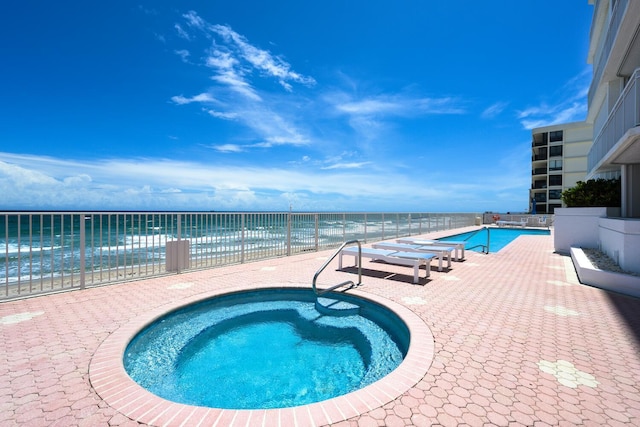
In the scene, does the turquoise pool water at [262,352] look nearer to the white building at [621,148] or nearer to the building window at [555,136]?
the white building at [621,148]

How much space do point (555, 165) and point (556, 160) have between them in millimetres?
677

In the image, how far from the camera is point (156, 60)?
13609 millimetres

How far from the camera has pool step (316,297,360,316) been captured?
179 inches

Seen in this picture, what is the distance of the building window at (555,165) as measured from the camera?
123 feet

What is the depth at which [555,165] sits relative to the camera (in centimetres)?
3772

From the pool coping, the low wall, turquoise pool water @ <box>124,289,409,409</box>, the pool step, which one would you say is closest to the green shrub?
the low wall

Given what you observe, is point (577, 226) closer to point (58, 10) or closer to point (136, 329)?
point (136, 329)

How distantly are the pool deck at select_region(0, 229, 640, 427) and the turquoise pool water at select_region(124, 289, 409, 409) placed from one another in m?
0.32

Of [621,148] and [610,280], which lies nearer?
[610,280]

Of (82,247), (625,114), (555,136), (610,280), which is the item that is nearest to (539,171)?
(555,136)

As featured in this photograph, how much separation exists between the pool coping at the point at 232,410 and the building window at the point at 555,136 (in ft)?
158

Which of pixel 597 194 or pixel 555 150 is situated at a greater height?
pixel 555 150

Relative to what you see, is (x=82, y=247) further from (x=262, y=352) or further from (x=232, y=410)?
(x=232, y=410)

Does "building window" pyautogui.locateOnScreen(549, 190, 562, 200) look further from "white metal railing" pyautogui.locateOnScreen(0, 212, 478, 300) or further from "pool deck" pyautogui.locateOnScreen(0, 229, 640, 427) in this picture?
"pool deck" pyautogui.locateOnScreen(0, 229, 640, 427)
